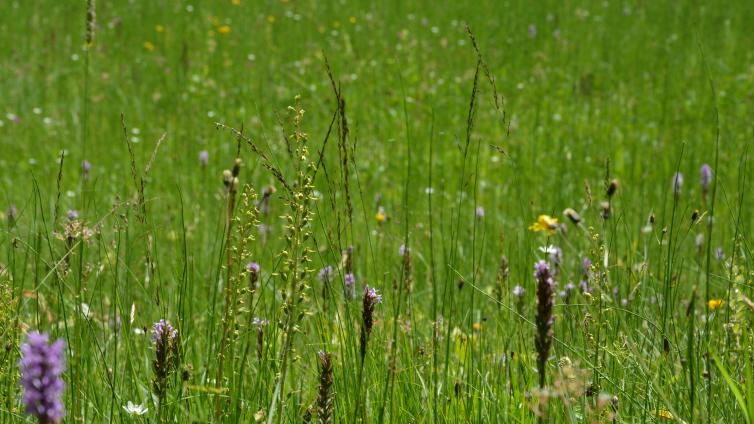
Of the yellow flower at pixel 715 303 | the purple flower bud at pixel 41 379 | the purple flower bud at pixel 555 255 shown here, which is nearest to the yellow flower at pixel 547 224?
the purple flower bud at pixel 555 255

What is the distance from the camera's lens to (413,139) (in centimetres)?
568

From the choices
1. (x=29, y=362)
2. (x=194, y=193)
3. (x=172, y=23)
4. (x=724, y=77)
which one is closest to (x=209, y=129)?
(x=194, y=193)

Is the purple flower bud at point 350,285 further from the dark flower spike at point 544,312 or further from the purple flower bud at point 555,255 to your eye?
the dark flower spike at point 544,312

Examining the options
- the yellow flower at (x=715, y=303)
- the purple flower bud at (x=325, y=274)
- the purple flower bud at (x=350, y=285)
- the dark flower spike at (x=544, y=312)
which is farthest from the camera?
the purple flower bud at (x=350, y=285)

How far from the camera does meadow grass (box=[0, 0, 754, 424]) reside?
6.72 ft

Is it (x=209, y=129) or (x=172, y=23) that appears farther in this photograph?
(x=172, y=23)

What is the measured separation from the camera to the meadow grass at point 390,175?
2.05 meters

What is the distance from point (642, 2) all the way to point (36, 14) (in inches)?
256

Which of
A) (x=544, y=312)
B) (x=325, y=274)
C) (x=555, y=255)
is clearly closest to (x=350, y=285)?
(x=325, y=274)

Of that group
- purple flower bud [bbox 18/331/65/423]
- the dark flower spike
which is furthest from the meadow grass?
purple flower bud [bbox 18/331/65/423]

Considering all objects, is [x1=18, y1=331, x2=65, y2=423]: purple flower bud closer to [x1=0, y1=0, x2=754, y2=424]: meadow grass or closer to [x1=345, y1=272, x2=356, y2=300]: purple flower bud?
[x1=0, y1=0, x2=754, y2=424]: meadow grass

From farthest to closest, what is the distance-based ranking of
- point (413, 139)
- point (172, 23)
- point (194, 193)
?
point (172, 23) → point (413, 139) → point (194, 193)

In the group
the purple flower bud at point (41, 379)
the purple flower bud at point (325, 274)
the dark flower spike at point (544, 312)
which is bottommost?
the purple flower bud at point (41, 379)

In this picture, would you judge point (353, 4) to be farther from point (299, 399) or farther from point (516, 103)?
point (299, 399)
